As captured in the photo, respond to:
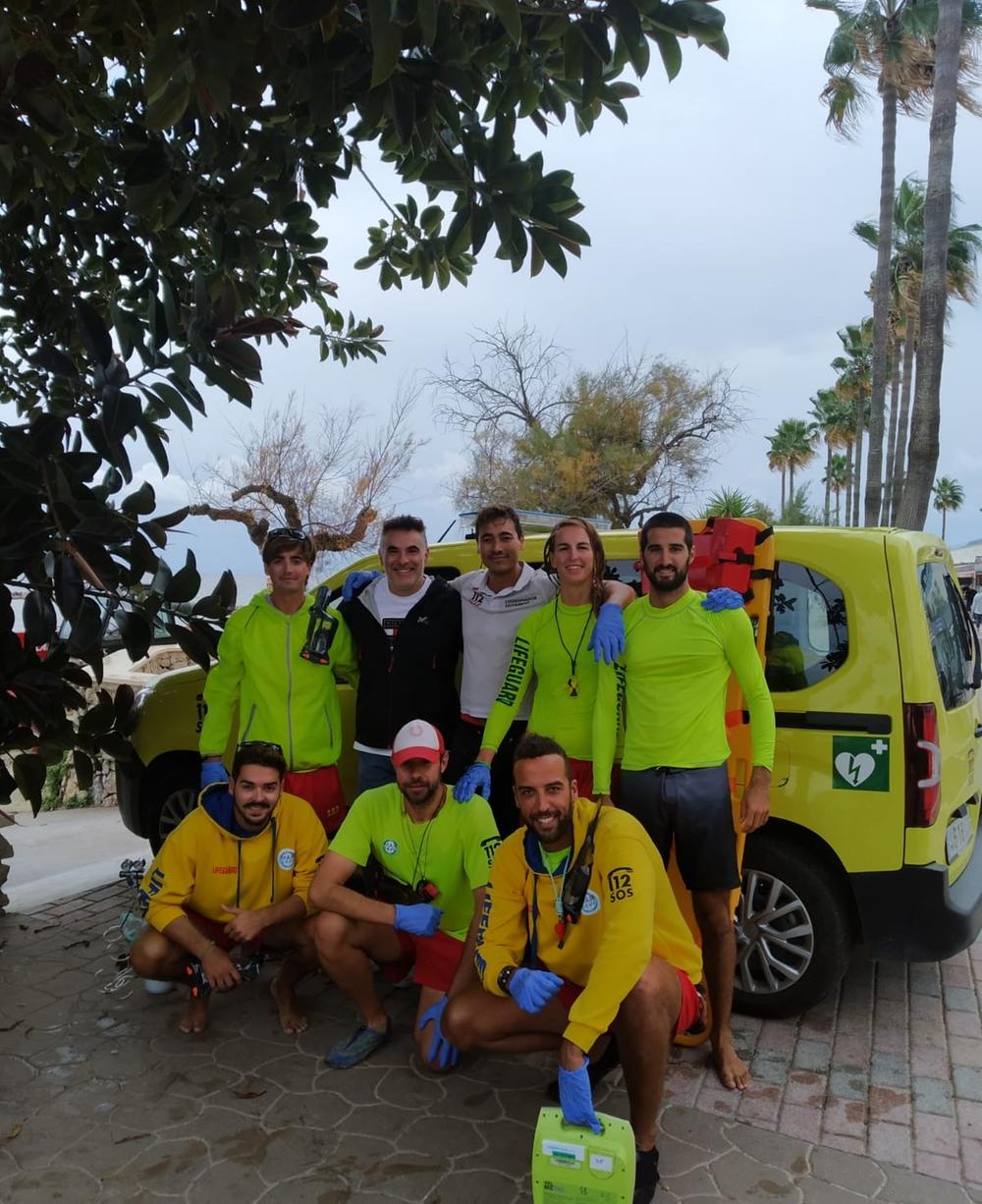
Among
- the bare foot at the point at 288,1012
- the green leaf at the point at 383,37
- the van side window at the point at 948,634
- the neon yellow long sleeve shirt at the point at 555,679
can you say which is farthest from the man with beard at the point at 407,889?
the green leaf at the point at 383,37

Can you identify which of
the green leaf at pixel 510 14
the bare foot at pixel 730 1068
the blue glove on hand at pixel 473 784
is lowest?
the bare foot at pixel 730 1068

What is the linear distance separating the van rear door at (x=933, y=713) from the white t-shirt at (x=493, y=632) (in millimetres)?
1340

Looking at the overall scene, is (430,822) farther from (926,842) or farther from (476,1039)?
(926,842)

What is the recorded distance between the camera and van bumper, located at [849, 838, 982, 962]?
3.26 m

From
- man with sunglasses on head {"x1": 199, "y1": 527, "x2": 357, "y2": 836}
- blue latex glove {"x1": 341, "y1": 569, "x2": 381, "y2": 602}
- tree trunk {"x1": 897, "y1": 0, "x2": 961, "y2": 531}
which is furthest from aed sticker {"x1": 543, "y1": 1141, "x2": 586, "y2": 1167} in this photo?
tree trunk {"x1": 897, "y1": 0, "x2": 961, "y2": 531}

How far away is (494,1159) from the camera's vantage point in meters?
2.81

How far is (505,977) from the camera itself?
114 inches

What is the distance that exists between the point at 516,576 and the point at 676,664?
0.88m

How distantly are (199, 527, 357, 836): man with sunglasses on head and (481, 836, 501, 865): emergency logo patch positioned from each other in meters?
0.97

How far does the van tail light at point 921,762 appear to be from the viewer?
322cm

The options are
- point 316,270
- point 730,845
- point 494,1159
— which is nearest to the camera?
point 494,1159

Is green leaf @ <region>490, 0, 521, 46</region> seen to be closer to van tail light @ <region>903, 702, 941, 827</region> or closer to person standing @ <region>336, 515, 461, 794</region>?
person standing @ <region>336, 515, 461, 794</region>

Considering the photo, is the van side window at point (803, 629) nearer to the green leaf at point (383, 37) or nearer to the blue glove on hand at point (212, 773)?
the blue glove on hand at point (212, 773)

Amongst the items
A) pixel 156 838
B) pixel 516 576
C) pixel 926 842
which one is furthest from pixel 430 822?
pixel 156 838
